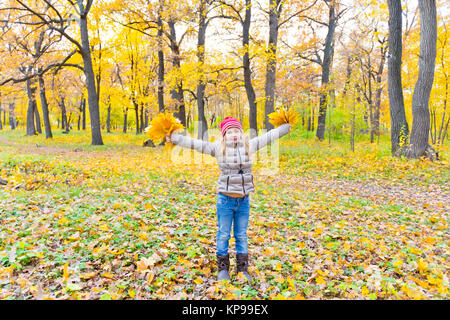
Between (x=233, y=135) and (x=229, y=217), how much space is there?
3.37 feet

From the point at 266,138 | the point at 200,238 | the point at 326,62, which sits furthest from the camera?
the point at 326,62

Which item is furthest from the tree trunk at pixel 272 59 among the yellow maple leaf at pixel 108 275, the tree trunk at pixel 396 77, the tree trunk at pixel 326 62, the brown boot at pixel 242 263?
the yellow maple leaf at pixel 108 275

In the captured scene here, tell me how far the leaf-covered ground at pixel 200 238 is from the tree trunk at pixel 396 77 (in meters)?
2.72

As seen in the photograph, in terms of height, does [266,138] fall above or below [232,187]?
above

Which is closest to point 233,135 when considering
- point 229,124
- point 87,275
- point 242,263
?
point 229,124

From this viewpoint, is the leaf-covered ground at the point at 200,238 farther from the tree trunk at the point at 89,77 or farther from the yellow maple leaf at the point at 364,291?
the tree trunk at the point at 89,77

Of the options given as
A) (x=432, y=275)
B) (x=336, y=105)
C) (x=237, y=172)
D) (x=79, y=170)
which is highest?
(x=336, y=105)

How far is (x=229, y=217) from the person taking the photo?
124 inches

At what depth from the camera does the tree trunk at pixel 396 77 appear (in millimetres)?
10273

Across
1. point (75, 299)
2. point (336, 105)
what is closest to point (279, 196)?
point (75, 299)

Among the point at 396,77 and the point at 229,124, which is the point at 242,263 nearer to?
the point at 229,124

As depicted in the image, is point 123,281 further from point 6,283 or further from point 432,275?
point 432,275

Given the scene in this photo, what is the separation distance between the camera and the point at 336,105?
15.4m

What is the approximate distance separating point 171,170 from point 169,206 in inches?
183
